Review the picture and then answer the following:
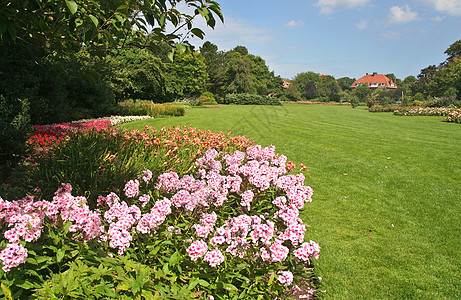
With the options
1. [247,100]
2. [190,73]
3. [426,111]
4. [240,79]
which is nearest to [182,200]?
[426,111]

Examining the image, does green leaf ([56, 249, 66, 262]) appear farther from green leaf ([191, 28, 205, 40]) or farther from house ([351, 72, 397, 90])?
house ([351, 72, 397, 90])

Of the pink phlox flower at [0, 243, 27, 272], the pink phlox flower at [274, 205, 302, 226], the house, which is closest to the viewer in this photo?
the pink phlox flower at [0, 243, 27, 272]

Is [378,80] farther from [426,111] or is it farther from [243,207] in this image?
[243,207]

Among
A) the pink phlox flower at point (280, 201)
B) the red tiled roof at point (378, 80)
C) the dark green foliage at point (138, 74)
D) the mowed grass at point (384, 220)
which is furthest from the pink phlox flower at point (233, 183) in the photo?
the red tiled roof at point (378, 80)

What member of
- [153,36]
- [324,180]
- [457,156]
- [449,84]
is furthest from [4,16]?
[449,84]

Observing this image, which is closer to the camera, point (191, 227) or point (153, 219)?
point (153, 219)

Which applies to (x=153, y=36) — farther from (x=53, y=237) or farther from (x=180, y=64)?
(x=180, y=64)

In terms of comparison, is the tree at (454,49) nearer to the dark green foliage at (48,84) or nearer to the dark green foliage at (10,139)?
the dark green foliage at (48,84)

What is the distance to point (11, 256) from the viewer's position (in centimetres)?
160

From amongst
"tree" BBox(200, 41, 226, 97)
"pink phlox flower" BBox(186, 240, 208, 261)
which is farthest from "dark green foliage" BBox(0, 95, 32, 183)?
"tree" BBox(200, 41, 226, 97)

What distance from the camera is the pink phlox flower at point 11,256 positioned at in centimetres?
159

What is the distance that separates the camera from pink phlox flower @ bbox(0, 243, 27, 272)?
1.59m

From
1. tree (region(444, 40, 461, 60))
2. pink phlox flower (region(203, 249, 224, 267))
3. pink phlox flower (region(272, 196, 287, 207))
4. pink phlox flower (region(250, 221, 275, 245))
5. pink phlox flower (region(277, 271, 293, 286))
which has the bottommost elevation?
pink phlox flower (region(277, 271, 293, 286))

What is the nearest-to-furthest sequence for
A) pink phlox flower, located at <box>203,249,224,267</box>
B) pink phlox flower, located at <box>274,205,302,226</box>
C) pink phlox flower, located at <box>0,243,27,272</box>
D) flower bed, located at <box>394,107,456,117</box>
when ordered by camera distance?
pink phlox flower, located at <box>0,243,27,272</box> → pink phlox flower, located at <box>203,249,224,267</box> → pink phlox flower, located at <box>274,205,302,226</box> → flower bed, located at <box>394,107,456,117</box>
